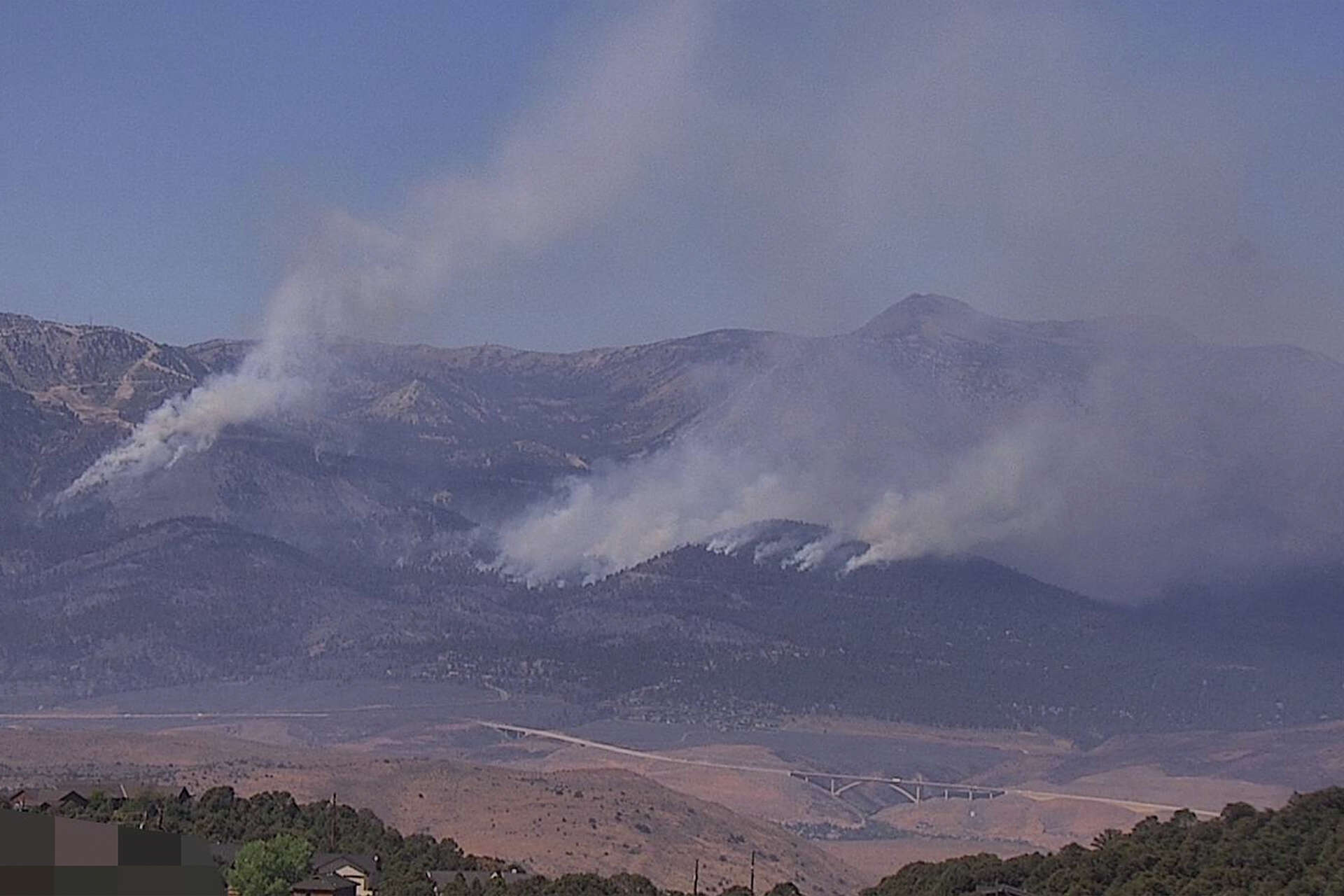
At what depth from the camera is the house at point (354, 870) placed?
96.2 m

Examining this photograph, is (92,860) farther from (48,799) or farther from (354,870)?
(48,799)

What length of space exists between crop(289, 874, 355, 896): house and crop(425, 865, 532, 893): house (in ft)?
12.9

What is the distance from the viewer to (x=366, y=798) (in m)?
169

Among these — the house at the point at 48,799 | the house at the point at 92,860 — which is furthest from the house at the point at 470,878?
the house at the point at 92,860

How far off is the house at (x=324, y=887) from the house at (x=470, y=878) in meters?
3.94

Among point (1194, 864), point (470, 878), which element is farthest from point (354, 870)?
point (1194, 864)

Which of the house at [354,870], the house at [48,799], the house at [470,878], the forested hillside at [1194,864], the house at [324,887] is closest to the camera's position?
the forested hillside at [1194,864]

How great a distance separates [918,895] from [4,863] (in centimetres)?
10075

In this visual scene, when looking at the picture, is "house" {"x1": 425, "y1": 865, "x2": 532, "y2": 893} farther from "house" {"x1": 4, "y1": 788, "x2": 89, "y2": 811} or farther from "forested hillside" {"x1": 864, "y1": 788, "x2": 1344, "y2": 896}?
"house" {"x1": 4, "y1": 788, "x2": 89, "y2": 811}

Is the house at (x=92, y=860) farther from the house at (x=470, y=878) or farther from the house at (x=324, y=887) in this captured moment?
the house at (x=470, y=878)

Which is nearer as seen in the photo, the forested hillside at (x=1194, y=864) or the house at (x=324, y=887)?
the forested hillside at (x=1194, y=864)

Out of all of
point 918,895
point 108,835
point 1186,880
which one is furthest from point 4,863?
point 918,895

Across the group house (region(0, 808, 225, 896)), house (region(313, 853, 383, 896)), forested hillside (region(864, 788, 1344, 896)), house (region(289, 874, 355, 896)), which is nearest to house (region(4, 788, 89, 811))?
house (region(313, 853, 383, 896))

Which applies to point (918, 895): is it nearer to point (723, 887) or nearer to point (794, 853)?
point (723, 887)
